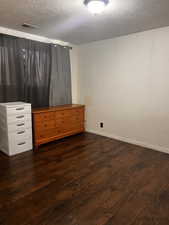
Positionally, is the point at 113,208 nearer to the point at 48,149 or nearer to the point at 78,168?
the point at 78,168

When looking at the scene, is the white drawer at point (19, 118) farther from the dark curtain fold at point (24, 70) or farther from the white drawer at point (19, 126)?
the dark curtain fold at point (24, 70)

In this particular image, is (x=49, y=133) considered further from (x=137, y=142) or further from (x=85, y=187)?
(x=137, y=142)

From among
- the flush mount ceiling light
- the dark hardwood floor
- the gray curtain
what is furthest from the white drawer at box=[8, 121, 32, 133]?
the flush mount ceiling light

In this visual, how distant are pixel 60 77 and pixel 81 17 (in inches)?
66.4

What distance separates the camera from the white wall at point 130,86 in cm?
299

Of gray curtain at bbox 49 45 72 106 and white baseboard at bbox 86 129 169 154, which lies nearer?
white baseboard at bbox 86 129 169 154

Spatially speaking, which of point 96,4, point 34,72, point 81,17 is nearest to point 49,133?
point 34,72

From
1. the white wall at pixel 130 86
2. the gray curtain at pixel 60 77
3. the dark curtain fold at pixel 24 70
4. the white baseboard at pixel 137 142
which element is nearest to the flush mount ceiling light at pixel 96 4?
the white wall at pixel 130 86

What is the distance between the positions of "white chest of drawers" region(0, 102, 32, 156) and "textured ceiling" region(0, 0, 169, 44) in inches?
57.0

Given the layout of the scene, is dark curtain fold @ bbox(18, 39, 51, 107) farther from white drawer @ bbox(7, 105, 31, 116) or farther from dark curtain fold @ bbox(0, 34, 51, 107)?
white drawer @ bbox(7, 105, 31, 116)

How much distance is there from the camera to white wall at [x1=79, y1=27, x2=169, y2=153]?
299 centimetres

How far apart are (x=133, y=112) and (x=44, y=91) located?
205 centimetres

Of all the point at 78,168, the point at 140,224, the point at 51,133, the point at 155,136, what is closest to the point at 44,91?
the point at 51,133

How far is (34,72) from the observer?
3467mm
